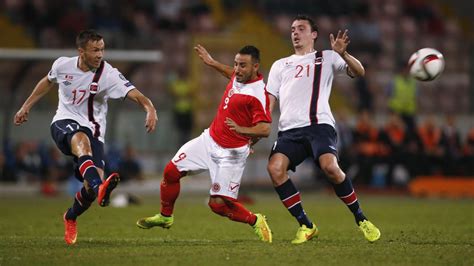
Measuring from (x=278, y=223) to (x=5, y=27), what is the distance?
564 inches

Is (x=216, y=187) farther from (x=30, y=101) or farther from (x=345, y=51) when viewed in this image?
(x=30, y=101)

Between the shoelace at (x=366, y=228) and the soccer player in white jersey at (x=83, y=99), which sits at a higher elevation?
the soccer player in white jersey at (x=83, y=99)

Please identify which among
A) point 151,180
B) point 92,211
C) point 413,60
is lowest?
point 151,180

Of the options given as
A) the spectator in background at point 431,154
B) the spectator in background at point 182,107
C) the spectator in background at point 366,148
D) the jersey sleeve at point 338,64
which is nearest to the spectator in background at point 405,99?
the spectator in background at point 431,154

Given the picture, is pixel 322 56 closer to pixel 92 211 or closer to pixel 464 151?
pixel 92 211

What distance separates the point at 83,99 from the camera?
33.1 ft

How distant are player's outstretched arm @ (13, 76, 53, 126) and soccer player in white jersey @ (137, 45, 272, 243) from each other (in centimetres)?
152

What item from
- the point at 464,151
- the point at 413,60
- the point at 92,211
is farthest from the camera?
the point at 464,151

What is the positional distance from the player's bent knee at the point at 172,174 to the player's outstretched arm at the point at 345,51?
204 centimetres

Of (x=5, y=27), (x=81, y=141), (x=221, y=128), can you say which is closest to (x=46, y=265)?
(x=81, y=141)

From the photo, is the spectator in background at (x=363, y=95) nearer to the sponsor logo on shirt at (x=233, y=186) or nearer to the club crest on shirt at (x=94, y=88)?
the sponsor logo on shirt at (x=233, y=186)

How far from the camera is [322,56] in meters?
10.2

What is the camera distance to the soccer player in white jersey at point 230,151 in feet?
33.1

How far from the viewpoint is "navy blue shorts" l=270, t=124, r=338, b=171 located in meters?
10.0
